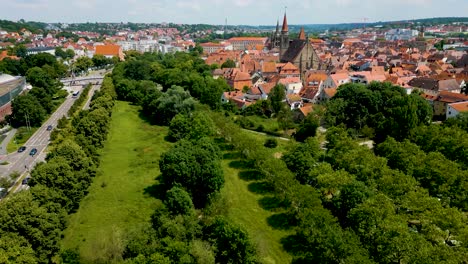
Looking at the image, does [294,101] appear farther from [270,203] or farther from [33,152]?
[33,152]

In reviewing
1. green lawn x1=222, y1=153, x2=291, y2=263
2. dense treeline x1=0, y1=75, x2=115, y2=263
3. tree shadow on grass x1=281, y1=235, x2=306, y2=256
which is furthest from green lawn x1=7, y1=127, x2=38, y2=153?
tree shadow on grass x1=281, y1=235, x2=306, y2=256

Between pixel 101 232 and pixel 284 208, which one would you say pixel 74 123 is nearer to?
pixel 101 232

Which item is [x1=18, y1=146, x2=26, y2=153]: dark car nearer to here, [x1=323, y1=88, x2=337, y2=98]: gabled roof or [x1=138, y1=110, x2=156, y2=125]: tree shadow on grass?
[x1=138, y1=110, x2=156, y2=125]: tree shadow on grass

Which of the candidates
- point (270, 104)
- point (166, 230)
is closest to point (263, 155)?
point (166, 230)

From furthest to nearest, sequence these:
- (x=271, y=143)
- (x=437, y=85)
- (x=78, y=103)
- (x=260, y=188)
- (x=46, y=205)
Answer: (x=78, y=103) < (x=437, y=85) < (x=271, y=143) < (x=260, y=188) < (x=46, y=205)

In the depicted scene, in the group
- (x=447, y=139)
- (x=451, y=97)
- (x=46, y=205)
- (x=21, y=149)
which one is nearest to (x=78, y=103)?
(x=21, y=149)

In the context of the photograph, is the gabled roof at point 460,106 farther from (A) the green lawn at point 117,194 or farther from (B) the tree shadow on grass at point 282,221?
(A) the green lawn at point 117,194

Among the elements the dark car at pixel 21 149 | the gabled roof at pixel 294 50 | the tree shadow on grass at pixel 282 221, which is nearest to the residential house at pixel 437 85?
the gabled roof at pixel 294 50
